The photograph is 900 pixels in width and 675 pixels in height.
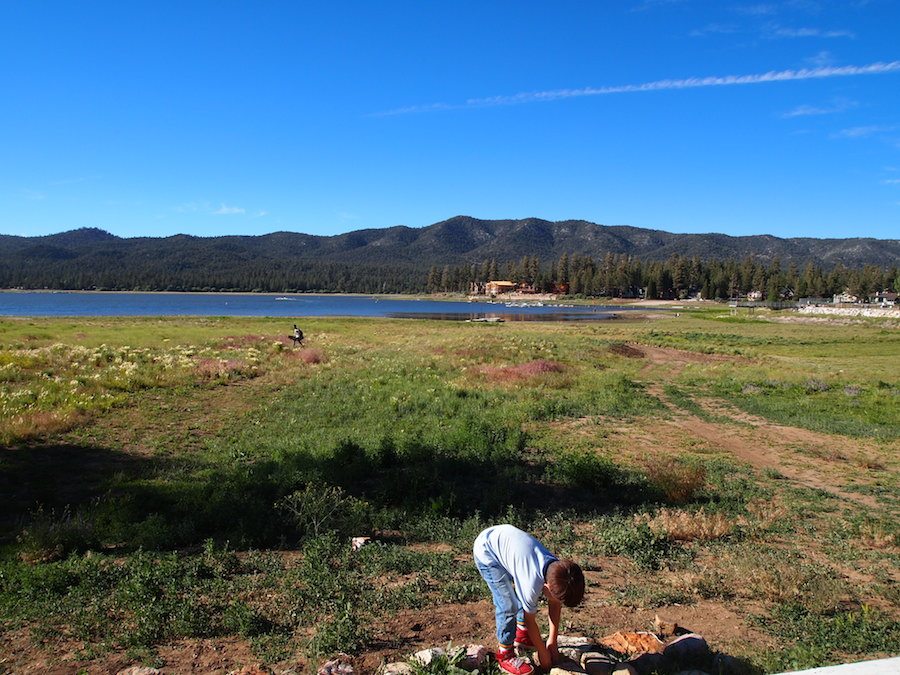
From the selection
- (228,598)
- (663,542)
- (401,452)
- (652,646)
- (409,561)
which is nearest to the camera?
(652,646)

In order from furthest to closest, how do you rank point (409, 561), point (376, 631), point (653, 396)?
point (653, 396)
point (409, 561)
point (376, 631)

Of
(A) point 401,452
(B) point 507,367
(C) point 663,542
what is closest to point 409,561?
(C) point 663,542

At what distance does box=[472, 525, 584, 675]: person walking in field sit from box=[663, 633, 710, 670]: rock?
1166 mm

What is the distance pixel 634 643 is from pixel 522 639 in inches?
47.4

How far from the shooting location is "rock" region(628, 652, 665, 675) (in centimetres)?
564

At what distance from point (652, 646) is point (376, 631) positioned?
2968mm

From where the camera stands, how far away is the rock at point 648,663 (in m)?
5.64

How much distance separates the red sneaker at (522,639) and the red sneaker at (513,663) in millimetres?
192

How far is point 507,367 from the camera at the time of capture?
31.6 meters

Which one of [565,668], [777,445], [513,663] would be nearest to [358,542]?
[513,663]

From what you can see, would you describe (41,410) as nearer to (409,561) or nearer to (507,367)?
(409,561)

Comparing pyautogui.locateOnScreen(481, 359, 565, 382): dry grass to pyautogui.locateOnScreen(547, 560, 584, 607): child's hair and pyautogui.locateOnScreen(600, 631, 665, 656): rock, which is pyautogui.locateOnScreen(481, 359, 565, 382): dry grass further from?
pyautogui.locateOnScreen(547, 560, 584, 607): child's hair

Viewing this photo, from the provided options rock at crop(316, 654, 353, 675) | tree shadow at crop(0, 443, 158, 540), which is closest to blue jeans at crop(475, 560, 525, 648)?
rock at crop(316, 654, 353, 675)

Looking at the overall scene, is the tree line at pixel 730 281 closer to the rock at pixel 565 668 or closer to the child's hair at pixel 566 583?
the rock at pixel 565 668
